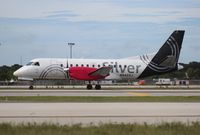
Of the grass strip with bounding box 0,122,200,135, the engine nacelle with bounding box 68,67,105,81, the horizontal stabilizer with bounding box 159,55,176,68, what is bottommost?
the grass strip with bounding box 0,122,200,135

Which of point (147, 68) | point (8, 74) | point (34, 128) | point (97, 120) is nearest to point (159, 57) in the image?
point (147, 68)

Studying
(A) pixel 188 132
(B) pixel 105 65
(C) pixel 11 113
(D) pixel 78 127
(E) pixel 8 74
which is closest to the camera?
(A) pixel 188 132

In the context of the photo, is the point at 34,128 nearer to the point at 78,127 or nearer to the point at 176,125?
the point at 78,127

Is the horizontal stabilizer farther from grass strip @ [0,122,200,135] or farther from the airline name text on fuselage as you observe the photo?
grass strip @ [0,122,200,135]

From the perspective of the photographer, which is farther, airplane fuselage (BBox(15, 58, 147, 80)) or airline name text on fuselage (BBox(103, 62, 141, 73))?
airline name text on fuselage (BBox(103, 62, 141, 73))

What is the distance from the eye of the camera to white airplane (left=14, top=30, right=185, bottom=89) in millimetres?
57438

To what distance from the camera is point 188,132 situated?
13.6 meters

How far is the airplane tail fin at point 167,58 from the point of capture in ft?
200

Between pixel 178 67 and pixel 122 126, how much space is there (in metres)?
47.0

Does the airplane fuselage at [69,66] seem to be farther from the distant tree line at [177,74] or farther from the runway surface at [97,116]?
the distant tree line at [177,74]

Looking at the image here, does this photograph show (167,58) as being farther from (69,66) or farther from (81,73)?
(69,66)

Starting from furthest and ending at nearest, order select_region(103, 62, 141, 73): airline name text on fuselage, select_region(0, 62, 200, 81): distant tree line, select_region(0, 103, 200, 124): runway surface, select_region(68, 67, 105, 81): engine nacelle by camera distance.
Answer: select_region(0, 62, 200, 81): distant tree line → select_region(103, 62, 141, 73): airline name text on fuselage → select_region(68, 67, 105, 81): engine nacelle → select_region(0, 103, 200, 124): runway surface

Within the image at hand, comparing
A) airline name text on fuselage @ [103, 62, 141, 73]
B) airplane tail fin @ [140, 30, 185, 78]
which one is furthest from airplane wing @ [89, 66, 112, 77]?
airplane tail fin @ [140, 30, 185, 78]

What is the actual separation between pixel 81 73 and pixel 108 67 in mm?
3498
